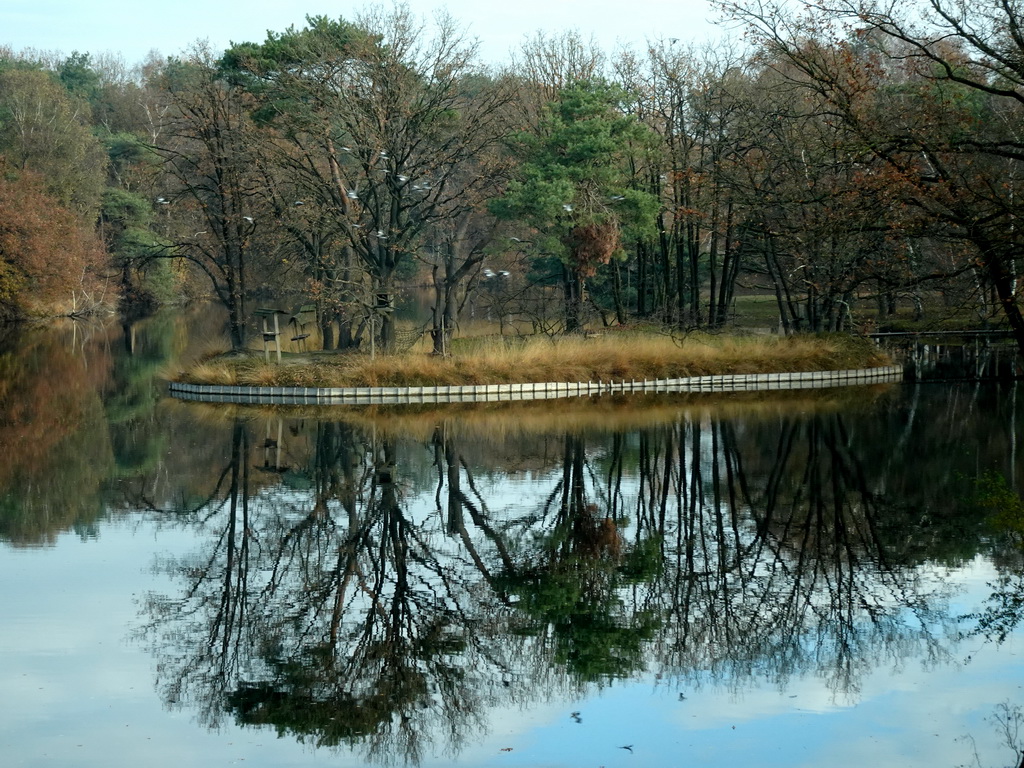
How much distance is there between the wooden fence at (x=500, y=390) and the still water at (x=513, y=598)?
4662 mm

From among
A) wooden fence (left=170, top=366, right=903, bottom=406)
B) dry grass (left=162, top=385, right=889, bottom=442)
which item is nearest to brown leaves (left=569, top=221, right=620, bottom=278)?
wooden fence (left=170, top=366, right=903, bottom=406)

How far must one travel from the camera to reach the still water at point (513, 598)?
7590 mm

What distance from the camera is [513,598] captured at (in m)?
10.6

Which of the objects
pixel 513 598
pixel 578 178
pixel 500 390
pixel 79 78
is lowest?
pixel 513 598

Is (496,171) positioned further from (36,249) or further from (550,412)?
(36,249)

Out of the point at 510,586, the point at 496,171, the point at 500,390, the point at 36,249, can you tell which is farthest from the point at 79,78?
the point at 510,586

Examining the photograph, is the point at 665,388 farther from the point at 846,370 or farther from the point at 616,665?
the point at 616,665

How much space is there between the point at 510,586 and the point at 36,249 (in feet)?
151

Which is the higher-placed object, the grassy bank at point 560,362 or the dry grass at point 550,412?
the grassy bank at point 560,362

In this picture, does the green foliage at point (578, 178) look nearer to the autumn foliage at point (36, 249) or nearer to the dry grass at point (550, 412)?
the dry grass at point (550, 412)

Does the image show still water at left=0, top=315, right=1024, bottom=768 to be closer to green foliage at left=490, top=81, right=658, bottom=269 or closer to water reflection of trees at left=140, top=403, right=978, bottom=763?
water reflection of trees at left=140, top=403, right=978, bottom=763

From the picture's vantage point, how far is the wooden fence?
25.0 meters

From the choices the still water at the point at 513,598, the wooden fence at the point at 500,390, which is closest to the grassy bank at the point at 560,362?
the wooden fence at the point at 500,390

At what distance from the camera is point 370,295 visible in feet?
89.7
